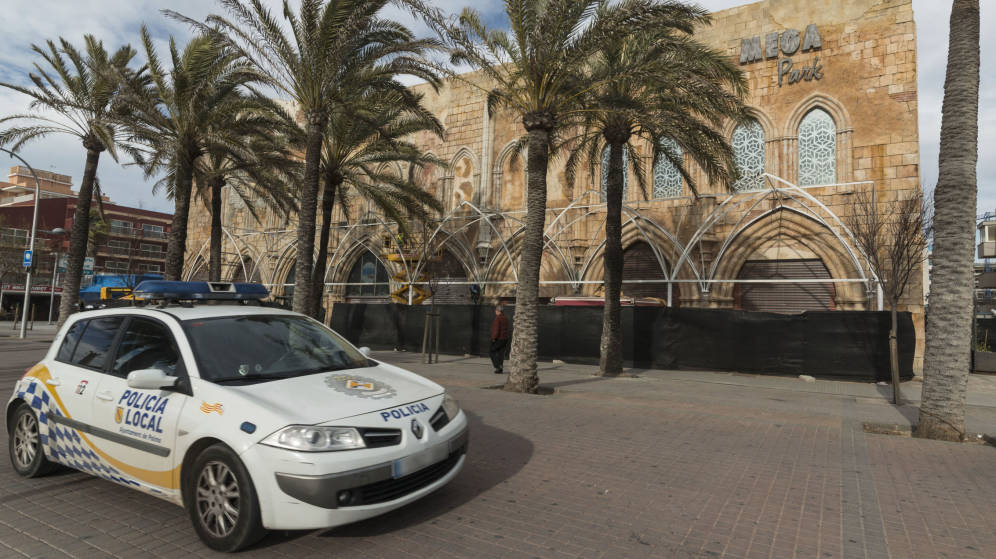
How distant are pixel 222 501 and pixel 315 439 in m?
0.70

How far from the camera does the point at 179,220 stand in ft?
51.0

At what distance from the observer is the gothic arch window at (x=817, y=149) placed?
57.2 ft

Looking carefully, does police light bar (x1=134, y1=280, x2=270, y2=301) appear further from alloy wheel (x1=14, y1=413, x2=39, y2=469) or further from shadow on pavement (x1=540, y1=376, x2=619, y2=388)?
shadow on pavement (x1=540, y1=376, x2=619, y2=388)

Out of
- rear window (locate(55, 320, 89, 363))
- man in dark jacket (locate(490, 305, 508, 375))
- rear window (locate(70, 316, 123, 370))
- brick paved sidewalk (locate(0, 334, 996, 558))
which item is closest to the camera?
brick paved sidewalk (locate(0, 334, 996, 558))

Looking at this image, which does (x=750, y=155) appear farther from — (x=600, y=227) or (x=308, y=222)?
(x=308, y=222)

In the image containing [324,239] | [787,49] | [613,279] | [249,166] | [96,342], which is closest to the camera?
[96,342]

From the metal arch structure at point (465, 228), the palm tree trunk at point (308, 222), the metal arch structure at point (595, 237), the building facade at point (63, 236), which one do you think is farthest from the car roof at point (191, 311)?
the building facade at point (63, 236)

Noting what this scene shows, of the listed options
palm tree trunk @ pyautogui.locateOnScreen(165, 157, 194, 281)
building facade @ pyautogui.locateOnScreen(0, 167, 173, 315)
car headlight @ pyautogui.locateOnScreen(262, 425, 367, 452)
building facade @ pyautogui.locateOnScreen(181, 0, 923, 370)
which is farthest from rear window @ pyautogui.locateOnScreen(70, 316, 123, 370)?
building facade @ pyautogui.locateOnScreen(0, 167, 173, 315)

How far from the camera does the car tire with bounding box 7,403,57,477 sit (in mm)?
4527

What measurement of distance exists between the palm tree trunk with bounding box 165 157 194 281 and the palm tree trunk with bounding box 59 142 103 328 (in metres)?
5.76

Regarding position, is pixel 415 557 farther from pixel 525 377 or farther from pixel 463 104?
pixel 463 104

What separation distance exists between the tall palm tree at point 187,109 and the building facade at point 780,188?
657 centimetres

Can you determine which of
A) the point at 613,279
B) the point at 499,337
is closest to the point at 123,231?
the point at 499,337

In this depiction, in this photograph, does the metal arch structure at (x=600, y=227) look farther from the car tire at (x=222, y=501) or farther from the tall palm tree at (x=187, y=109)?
the car tire at (x=222, y=501)
